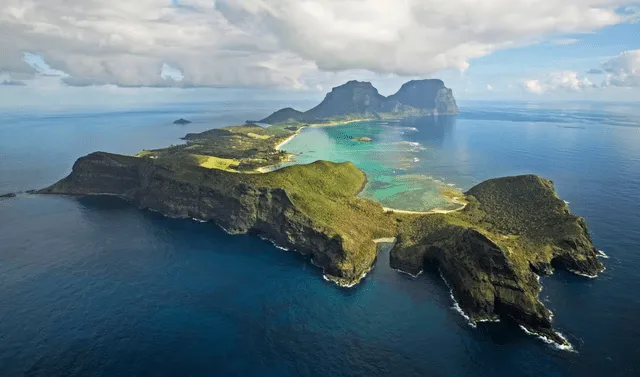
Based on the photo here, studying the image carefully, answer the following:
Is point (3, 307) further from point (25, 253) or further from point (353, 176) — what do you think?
point (353, 176)

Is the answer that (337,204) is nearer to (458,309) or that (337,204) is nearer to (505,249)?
(505,249)

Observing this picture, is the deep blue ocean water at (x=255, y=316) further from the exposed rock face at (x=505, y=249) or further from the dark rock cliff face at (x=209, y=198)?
the dark rock cliff face at (x=209, y=198)

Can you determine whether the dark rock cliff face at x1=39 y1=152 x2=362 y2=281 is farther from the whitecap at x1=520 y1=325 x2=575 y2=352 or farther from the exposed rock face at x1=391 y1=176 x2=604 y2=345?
the whitecap at x1=520 y1=325 x2=575 y2=352

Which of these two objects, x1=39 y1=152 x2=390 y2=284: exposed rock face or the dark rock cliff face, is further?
the dark rock cliff face

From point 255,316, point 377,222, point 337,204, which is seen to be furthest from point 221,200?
point 255,316

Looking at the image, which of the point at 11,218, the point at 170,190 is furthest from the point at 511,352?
the point at 11,218

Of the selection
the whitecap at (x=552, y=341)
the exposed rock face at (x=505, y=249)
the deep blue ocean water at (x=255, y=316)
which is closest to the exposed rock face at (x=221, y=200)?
the deep blue ocean water at (x=255, y=316)

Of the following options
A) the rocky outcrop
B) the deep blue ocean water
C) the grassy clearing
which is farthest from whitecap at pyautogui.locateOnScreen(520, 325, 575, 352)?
the grassy clearing
